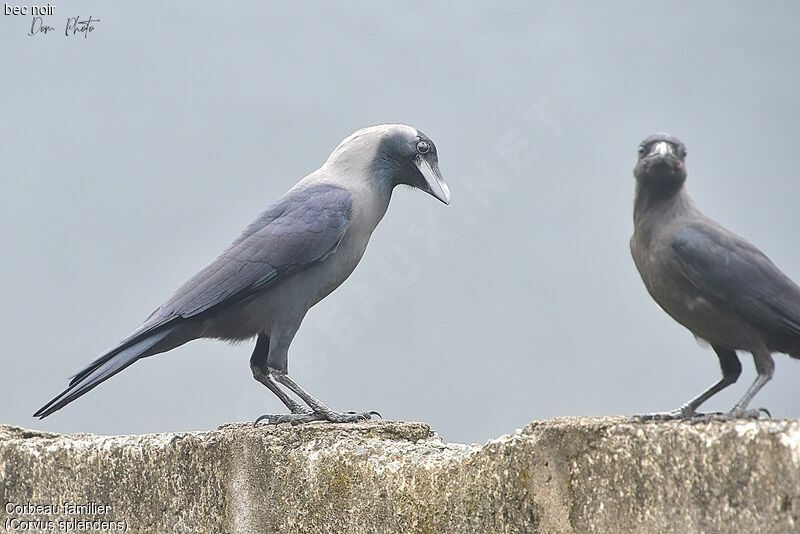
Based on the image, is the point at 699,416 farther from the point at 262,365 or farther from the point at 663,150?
the point at 262,365

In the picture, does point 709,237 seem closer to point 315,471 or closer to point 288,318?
point 315,471

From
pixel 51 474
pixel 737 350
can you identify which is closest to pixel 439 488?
pixel 737 350

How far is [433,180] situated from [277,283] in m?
0.83

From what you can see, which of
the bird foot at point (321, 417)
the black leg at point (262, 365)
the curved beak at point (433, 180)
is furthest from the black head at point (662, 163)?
the black leg at point (262, 365)

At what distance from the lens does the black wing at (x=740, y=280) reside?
9.75 feet

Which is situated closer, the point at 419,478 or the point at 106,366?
the point at 419,478

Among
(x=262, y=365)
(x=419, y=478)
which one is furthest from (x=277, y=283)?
(x=419, y=478)

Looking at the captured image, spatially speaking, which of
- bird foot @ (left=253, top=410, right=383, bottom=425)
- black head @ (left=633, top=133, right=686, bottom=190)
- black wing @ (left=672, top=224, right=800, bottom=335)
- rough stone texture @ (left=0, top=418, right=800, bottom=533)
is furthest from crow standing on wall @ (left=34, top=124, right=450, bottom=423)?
black wing @ (left=672, top=224, right=800, bottom=335)

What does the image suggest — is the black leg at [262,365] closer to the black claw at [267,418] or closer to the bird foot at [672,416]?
the black claw at [267,418]

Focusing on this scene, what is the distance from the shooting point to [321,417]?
433cm

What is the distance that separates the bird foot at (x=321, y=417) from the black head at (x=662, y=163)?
1.68 m

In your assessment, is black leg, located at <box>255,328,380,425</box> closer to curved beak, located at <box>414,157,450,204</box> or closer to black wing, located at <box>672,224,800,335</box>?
curved beak, located at <box>414,157,450,204</box>

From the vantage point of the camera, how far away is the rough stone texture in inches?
102

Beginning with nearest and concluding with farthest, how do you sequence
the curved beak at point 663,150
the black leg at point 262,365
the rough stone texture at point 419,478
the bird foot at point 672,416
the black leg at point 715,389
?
1. the rough stone texture at point 419,478
2. the bird foot at point 672,416
3. the black leg at point 715,389
4. the curved beak at point 663,150
5. the black leg at point 262,365
